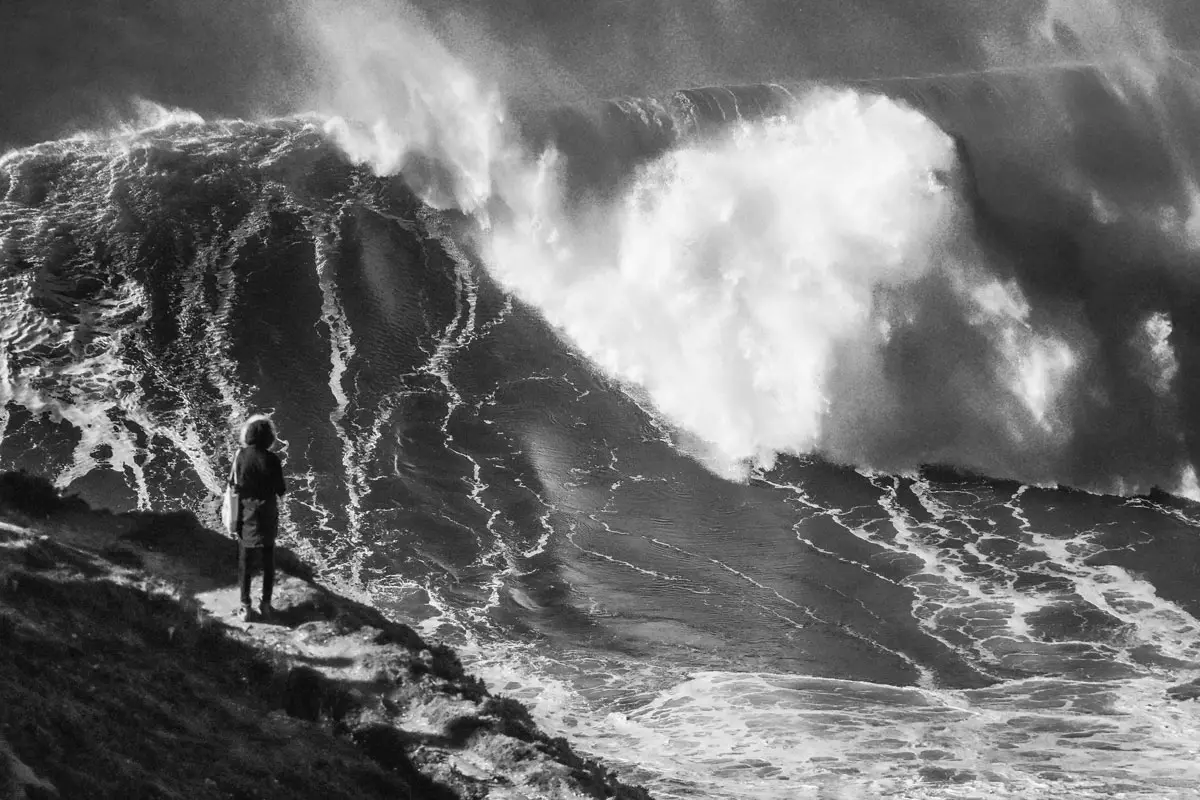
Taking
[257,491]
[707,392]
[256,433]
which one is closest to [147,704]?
[257,491]

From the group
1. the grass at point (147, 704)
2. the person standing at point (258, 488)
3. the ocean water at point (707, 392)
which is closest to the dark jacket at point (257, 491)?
the person standing at point (258, 488)

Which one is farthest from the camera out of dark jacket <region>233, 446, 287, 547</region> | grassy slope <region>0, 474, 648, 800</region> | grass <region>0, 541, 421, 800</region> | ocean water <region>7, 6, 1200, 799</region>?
ocean water <region>7, 6, 1200, 799</region>

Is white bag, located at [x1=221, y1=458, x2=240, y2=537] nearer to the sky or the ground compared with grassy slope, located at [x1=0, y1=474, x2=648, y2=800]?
nearer to the sky

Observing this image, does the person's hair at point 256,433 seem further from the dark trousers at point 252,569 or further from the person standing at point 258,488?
the dark trousers at point 252,569

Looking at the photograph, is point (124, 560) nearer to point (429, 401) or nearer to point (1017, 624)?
point (1017, 624)

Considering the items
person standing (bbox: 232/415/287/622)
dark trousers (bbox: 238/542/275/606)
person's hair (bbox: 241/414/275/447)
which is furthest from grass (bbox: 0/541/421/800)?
person's hair (bbox: 241/414/275/447)

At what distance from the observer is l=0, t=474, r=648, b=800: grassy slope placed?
6.98m

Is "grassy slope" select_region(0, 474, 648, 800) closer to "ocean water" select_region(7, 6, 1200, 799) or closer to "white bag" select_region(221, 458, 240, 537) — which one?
"white bag" select_region(221, 458, 240, 537)

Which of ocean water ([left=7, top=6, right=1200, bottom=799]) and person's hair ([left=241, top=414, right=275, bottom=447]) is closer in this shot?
person's hair ([left=241, top=414, right=275, bottom=447])

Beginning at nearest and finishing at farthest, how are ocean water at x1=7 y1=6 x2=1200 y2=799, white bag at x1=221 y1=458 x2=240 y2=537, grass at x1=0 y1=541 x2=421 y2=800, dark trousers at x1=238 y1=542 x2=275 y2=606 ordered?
1. grass at x1=0 y1=541 x2=421 y2=800
2. white bag at x1=221 y1=458 x2=240 y2=537
3. dark trousers at x1=238 y1=542 x2=275 y2=606
4. ocean water at x1=7 y1=6 x2=1200 y2=799

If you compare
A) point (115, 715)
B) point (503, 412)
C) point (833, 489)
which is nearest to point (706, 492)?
point (833, 489)

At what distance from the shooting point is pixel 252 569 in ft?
32.1

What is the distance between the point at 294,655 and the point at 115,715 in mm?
2106

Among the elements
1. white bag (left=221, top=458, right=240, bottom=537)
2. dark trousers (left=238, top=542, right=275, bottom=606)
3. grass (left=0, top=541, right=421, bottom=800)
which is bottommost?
grass (left=0, top=541, right=421, bottom=800)
